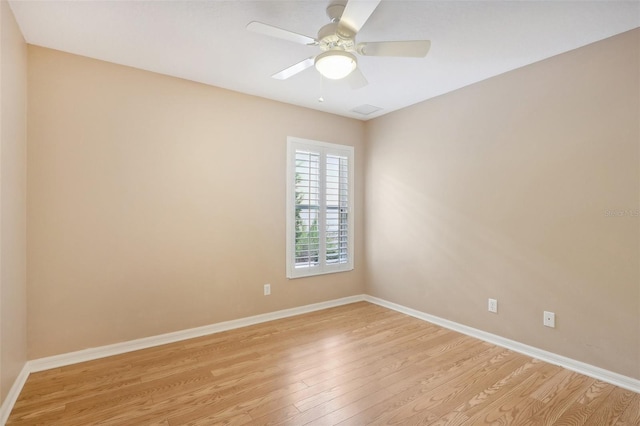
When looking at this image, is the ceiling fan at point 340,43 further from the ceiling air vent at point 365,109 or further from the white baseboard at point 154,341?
the white baseboard at point 154,341

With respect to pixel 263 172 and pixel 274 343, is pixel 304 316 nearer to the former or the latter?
pixel 274 343

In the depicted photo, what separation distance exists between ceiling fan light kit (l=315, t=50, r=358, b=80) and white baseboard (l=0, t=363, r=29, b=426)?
276cm

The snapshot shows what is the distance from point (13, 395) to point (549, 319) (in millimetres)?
3916

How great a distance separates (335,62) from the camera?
78.5 inches

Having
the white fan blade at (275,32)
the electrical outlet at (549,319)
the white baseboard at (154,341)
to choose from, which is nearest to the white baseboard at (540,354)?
the electrical outlet at (549,319)

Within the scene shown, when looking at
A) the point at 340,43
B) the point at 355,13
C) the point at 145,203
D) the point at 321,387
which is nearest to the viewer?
the point at 355,13

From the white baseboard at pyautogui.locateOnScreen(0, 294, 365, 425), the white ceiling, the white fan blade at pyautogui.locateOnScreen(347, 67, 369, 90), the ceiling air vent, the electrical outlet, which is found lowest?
the white baseboard at pyautogui.locateOnScreen(0, 294, 365, 425)

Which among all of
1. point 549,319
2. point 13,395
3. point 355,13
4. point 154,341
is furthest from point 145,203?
point 549,319

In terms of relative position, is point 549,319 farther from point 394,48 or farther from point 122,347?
point 122,347

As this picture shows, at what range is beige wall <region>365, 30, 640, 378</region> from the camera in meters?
2.35

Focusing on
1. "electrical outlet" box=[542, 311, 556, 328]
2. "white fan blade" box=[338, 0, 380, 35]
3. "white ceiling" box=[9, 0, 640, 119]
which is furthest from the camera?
"electrical outlet" box=[542, 311, 556, 328]

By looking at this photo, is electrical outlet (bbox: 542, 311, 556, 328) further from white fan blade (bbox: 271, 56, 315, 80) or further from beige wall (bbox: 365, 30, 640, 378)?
white fan blade (bbox: 271, 56, 315, 80)

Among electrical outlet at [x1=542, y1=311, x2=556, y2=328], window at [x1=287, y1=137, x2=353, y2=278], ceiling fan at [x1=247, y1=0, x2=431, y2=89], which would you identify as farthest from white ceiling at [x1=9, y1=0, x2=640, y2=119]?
electrical outlet at [x1=542, y1=311, x2=556, y2=328]

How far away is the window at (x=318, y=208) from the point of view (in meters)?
3.83
